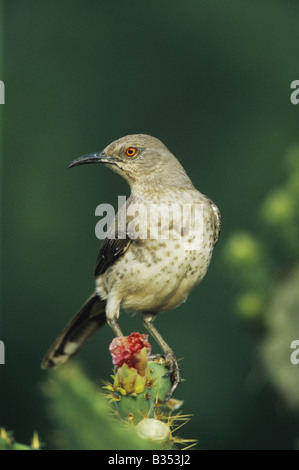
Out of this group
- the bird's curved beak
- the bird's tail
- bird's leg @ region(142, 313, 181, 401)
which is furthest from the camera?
the bird's tail

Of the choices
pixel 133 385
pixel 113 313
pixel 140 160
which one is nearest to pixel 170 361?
pixel 113 313

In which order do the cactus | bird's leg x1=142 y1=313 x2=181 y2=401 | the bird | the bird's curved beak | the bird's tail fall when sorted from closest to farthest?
1. the cactus
2. bird's leg x1=142 y1=313 x2=181 y2=401
3. the bird
4. the bird's curved beak
5. the bird's tail

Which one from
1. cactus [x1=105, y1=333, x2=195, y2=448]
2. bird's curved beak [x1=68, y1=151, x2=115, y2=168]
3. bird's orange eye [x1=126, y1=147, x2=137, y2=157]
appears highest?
bird's orange eye [x1=126, y1=147, x2=137, y2=157]

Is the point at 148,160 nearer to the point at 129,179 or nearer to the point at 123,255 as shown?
the point at 129,179

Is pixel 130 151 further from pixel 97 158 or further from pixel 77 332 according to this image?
pixel 77 332

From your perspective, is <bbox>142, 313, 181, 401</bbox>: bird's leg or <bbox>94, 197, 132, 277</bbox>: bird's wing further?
<bbox>94, 197, 132, 277</bbox>: bird's wing

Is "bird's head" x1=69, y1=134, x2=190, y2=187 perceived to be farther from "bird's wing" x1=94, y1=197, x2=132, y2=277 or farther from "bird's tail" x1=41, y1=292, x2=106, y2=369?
"bird's tail" x1=41, y1=292, x2=106, y2=369

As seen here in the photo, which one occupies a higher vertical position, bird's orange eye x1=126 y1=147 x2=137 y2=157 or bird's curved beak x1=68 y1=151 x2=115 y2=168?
bird's orange eye x1=126 y1=147 x2=137 y2=157

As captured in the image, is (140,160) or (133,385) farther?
(140,160)

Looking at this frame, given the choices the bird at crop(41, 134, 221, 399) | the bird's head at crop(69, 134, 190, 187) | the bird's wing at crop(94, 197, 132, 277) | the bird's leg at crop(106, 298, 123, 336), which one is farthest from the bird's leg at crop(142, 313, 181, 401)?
the bird's head at crop(69, 134, 190, 187)
